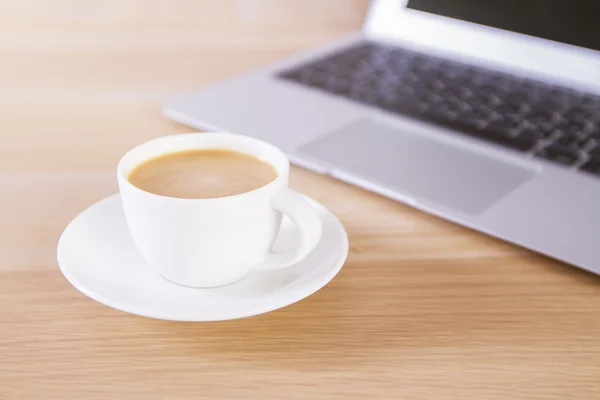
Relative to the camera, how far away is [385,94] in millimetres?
719

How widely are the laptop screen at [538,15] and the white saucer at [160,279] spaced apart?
0.42 m

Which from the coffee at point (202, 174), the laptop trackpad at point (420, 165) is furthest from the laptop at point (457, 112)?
the coffee at point (202, 174)

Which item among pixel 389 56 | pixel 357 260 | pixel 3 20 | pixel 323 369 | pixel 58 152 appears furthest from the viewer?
pixel 3 20

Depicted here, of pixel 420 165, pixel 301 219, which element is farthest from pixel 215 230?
pixel 420 165

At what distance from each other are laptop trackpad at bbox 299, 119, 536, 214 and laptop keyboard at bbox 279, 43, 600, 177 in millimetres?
36

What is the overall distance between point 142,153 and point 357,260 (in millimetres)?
174

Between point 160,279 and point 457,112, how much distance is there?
0.39 meters

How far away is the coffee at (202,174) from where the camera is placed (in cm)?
43

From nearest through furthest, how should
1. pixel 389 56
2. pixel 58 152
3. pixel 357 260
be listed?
pixel 357 260, pixel 58 152, pixel 389 56

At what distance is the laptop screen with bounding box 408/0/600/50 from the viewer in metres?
0.71

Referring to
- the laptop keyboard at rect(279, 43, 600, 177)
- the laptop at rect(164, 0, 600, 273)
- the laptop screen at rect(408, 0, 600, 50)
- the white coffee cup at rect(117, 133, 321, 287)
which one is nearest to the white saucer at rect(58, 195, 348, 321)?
the white coffee cup at rect(117, 133, 321, 287)

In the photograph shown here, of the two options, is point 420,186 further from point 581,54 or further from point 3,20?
point 3,20

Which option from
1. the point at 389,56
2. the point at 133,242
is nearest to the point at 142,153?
the point at 133,242

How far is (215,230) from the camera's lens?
389 millimetres
